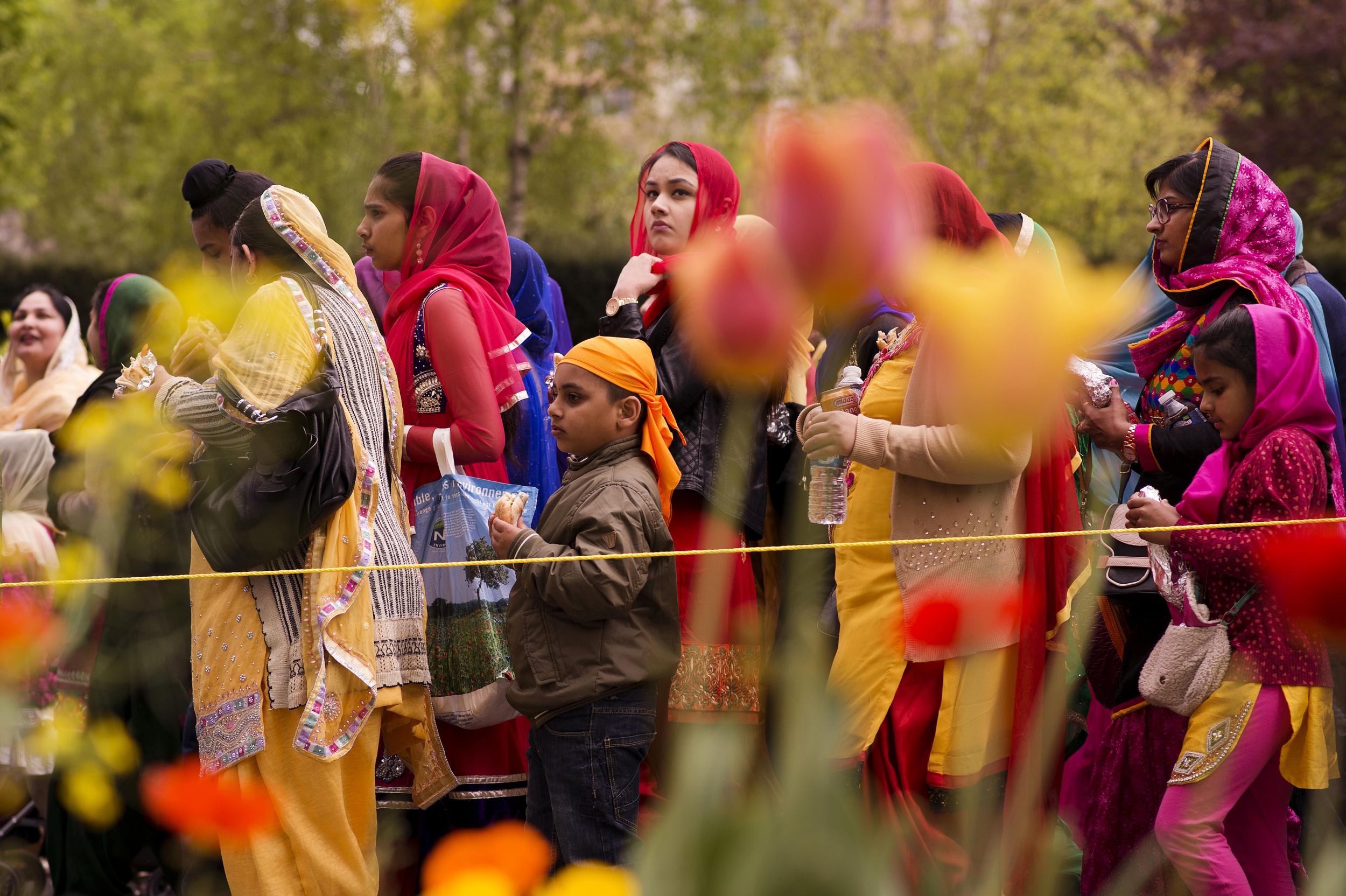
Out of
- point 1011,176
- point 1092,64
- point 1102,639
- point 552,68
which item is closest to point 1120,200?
point 1011,176

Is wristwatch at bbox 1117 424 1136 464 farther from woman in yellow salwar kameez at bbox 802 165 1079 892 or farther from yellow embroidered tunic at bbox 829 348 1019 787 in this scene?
yellow embroidered tunic at bbox 829 348 1019 787

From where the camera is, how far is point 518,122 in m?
16.6

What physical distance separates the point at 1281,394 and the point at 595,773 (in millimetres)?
1561

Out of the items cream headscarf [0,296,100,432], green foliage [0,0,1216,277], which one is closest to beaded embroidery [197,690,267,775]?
cream headscarf [0,296,100,432]

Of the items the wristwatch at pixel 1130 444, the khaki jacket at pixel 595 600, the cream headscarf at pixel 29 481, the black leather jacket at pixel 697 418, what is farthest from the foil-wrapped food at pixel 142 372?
the wristwatch at pixel 1130 444

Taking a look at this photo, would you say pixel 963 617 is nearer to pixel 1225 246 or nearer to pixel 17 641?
pixel 17 641

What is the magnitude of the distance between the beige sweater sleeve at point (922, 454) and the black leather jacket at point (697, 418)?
0.64m

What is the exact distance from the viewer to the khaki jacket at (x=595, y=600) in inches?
110

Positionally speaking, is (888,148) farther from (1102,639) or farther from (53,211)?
(53,211)

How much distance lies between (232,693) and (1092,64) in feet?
51.4

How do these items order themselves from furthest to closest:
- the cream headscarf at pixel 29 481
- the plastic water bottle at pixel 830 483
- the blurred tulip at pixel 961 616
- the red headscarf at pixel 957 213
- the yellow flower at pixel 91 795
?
the cream headscarf at pixel 29 481 → the yellow flower at pixel 91 795 → the red headscarf at pixel 957 213 → the plastic water bottle at pixel 830 483 → the blurred tulip at pixel 961 616

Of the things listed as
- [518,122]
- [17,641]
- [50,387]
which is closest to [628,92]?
[518,122]

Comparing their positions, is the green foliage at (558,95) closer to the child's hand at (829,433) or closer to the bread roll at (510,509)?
the bread roll at (510,509)

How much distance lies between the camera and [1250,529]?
104 inches
